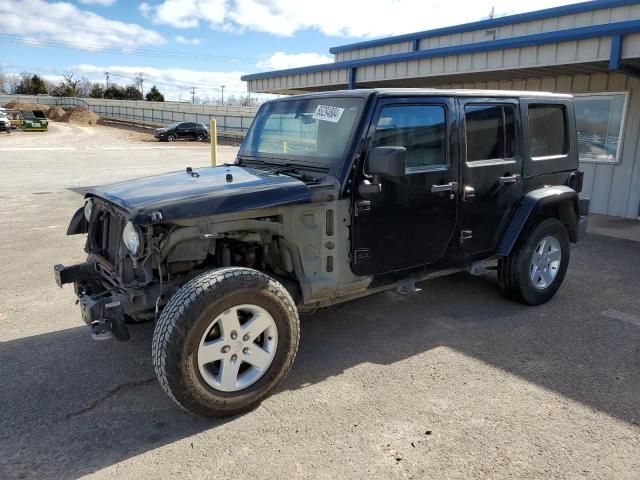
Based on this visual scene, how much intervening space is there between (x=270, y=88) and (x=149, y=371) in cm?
1292

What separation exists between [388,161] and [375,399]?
1535 millimetres

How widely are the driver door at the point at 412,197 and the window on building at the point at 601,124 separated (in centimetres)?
681

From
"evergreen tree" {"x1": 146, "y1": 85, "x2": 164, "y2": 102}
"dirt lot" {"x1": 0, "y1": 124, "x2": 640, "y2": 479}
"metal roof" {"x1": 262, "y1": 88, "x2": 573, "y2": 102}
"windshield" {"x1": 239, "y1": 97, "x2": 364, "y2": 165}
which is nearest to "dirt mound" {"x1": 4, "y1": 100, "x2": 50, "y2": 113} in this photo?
"evergreen tree" {"x1": 146, "y1": 85, "x2": 164, "y2": 102}

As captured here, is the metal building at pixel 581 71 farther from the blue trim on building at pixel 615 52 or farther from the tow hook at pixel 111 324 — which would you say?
the tow hook at pixel 111 324

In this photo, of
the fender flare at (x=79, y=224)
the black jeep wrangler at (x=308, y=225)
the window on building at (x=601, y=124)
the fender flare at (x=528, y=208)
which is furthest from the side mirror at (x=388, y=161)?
the window on building at (x=601, y=124)

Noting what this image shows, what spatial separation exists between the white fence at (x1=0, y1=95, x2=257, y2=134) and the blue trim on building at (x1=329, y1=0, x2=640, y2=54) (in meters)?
29.0

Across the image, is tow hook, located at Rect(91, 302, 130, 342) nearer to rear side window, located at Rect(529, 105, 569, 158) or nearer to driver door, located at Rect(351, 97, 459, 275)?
driver door, located at Rect(351, 97, 459, 275)

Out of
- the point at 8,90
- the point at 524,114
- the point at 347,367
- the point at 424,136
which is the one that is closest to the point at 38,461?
the point at 347,367

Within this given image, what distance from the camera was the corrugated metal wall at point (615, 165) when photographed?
9070 millimetres

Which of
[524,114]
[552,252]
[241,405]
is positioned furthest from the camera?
[552,252]

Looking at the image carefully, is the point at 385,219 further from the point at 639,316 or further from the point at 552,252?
the point at 639,316

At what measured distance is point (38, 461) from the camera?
2658 millimetres

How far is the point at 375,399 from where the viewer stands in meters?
3.27

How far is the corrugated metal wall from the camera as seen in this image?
907 centimetres
